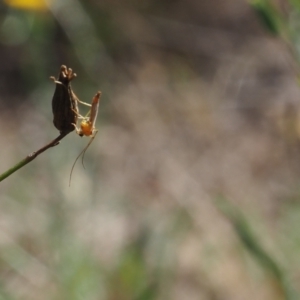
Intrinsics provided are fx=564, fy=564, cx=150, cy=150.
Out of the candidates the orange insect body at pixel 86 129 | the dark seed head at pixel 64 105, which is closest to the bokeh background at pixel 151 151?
the orange insect body at pixel 86 129

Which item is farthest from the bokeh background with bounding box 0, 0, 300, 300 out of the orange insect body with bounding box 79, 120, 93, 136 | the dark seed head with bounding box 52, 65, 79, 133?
the dark seed head with bounding box 52, 65, 79, 133

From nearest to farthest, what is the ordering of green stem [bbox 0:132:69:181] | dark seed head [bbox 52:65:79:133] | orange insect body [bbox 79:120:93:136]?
green stem [bbox 0:132:69:181] → dark seed head [bbox 52:65:79:133] → orange insect body [bbox 79:120:93:136]

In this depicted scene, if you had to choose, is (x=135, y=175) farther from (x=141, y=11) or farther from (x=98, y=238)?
(x=141, y=11)

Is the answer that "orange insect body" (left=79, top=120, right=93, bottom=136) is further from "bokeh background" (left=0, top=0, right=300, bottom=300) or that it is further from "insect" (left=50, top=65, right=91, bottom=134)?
"bokeh background" (left=0, top=0, right=300, bottom=300)

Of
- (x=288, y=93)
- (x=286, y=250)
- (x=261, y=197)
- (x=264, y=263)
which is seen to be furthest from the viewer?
(x=288, y=93)

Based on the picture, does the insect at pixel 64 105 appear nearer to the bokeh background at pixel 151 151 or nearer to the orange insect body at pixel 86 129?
the orange insect body at pixel 86 129

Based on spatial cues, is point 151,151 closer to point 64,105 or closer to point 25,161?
point 64,105

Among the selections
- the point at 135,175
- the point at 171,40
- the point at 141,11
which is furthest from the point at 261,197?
the point at 141,11

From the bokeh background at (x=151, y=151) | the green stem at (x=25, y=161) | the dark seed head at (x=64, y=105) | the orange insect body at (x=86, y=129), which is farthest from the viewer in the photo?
the bokeh background at (x=151, y=151)
